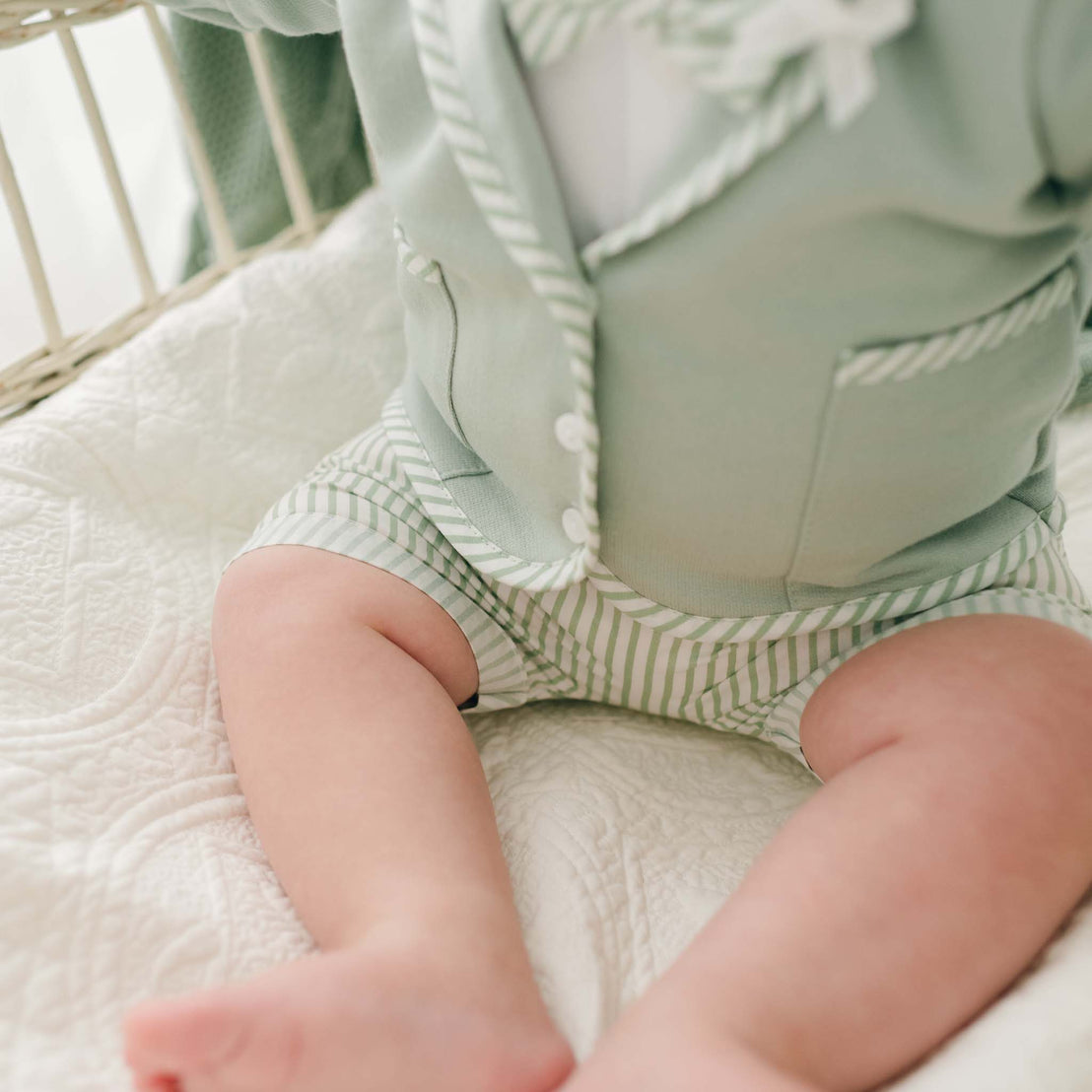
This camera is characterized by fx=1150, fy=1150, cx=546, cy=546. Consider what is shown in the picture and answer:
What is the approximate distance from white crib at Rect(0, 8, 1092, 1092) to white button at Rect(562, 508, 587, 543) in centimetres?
15

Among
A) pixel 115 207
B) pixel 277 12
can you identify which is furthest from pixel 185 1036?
pixel 115 207

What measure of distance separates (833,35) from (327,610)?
38 cm

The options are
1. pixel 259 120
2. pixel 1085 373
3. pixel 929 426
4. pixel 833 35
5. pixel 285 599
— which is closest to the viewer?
pixel 833 35

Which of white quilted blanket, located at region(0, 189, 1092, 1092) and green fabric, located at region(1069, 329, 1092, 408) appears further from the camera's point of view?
green fabric, located at region(1069, 329, 1092, 408)

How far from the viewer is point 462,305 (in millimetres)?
611

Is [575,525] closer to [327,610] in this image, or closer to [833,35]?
[327,610]

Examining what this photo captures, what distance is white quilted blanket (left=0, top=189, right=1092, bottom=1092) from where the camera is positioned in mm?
500

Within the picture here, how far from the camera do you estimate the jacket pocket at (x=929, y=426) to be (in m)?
0.51

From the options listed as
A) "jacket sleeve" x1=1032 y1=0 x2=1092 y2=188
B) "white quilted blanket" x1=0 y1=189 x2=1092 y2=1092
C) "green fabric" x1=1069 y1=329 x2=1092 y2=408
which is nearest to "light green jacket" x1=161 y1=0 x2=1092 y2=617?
"jacket sleeve" x1=1032 y1=0 x2=1092 y2=188

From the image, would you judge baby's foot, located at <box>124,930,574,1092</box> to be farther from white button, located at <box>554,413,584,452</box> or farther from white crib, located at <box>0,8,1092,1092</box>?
white button, located at <box>554,413,584,452</box>

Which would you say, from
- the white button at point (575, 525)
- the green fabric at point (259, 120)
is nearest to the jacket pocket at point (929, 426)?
the white button at point (575, 525)

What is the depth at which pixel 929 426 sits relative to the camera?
53 centimetres

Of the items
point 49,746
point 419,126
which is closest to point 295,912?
point 49,746

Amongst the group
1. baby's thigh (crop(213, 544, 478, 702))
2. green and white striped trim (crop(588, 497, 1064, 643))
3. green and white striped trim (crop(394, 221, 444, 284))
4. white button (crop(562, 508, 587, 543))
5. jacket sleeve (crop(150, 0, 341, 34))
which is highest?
jacket sleeve (crop(150, 0, 341, 34))
